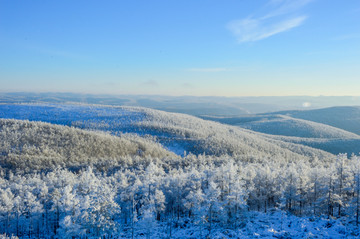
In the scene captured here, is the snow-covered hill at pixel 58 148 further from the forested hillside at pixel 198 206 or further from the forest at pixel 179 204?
the forest at pixel 179 204

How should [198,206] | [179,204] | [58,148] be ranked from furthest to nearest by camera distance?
[58,148]
[179,204]
[198,206]

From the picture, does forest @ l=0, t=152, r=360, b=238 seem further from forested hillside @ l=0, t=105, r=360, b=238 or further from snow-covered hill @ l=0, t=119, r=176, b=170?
snow-covered hill @ l=0, t=119, r=176, b=170

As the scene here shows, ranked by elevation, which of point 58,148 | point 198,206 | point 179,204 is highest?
point 198,206

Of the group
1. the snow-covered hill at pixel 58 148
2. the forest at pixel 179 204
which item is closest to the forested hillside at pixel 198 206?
the forest at pixel 179 204

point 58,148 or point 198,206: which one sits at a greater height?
point 198,206

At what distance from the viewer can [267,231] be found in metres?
37.8

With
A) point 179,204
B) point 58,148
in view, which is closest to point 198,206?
point 179,204

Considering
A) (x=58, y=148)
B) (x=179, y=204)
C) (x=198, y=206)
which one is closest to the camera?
Answer: (x=198, y=206)

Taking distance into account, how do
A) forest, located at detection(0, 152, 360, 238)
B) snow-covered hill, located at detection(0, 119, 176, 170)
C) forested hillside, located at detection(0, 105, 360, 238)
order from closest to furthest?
forested hillside, located at detection(0, 105, 360, 238), forest, located at detection(0, 152, 360, 238), snow-covered hill, located at detection(0, 119, 176, 170)

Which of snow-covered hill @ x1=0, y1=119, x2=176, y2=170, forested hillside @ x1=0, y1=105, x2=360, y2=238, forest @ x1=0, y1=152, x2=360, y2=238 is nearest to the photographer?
forested hillside @ x1=0, y1=105, x2=360, y2=238

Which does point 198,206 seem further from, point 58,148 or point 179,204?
point 58,148

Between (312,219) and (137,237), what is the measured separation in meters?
33.4

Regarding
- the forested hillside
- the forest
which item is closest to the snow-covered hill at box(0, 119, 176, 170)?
the forested hillside

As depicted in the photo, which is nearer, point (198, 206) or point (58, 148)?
point (198, 206)
